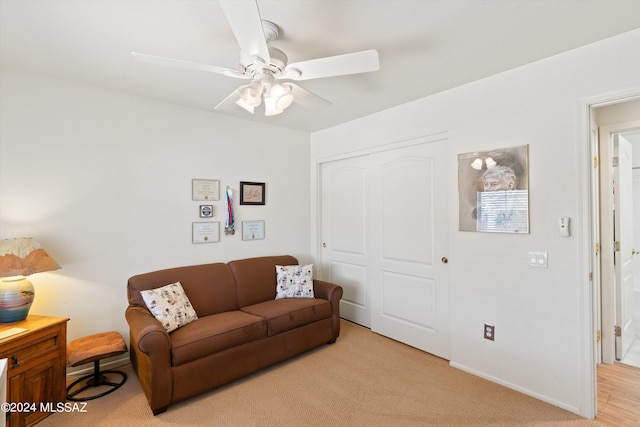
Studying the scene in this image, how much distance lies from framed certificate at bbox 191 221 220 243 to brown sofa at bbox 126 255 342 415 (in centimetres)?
31

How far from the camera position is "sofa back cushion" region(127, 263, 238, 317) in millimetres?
2751

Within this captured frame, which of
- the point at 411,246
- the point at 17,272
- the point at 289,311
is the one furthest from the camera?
the point at 411,246

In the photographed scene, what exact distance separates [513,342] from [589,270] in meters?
0.77

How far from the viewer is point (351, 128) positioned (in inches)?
150

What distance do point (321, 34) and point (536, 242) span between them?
2.12 m

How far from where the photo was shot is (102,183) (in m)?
2.81

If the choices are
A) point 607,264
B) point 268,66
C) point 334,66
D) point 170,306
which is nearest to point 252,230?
point 170,306

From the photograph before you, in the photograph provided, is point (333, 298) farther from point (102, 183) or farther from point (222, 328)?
point (102, 183)

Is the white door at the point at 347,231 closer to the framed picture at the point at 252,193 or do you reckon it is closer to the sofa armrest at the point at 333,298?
the sofa armrest at the point at 333,298

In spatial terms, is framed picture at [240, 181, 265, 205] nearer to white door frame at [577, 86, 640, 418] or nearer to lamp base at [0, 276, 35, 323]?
lamp base at [0, 276, 35, 323]

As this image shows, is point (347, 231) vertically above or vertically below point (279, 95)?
below

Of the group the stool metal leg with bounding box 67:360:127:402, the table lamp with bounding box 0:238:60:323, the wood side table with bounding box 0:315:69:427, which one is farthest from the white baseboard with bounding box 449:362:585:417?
the table lamp with bounding box 0:238:60:323

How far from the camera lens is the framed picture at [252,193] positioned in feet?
12.2

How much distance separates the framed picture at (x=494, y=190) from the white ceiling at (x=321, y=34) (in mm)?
687
